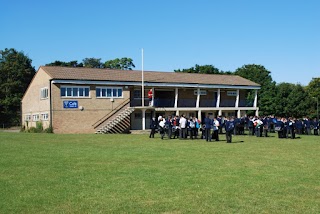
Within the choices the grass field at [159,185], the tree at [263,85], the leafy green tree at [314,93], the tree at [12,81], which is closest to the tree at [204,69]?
the tree at [263,85]

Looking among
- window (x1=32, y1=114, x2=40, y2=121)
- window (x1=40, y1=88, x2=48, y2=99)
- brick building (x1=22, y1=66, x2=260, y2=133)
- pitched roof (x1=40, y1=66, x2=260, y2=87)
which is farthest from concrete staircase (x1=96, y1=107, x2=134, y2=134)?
window (x1=32, y1=114, x2=40, y2=121)

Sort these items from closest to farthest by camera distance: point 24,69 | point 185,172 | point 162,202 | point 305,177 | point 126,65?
point 162,202
point 305,177
point 185,172
point 24,69
point 126,65

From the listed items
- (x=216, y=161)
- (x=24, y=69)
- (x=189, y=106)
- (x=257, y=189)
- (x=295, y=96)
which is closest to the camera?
(x=257, y=189)

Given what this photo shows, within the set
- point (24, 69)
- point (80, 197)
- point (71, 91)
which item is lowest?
point (80, 197)

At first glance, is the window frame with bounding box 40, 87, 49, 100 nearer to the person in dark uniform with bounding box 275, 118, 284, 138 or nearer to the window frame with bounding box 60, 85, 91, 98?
the window frame with bounding box 60, 85, 91, 98

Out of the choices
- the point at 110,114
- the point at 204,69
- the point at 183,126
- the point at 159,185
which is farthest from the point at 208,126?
the point at 204,69

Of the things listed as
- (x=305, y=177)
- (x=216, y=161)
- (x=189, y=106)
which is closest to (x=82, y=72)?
(x=189, y=106)

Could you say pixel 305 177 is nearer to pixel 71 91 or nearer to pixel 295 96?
pixel 71 91

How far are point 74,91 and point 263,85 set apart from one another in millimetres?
42369

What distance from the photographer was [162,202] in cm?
777

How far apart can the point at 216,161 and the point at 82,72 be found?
96.6 feet

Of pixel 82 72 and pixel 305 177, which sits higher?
pixel 82 72

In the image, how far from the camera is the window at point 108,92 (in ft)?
130

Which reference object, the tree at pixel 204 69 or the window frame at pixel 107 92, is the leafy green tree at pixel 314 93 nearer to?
the tree at pixel 204 69
